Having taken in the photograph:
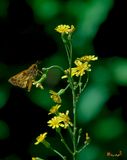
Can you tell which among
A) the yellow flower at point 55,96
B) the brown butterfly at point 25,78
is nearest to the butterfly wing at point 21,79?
the brown butterfly at point 25,78

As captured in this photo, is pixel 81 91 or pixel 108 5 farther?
pixel 108 5

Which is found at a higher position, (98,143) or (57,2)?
(57,2)

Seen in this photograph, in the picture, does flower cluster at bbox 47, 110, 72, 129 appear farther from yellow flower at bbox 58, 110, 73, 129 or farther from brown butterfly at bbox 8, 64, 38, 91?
brown butterfly at bbox 8, 64, 38, 91

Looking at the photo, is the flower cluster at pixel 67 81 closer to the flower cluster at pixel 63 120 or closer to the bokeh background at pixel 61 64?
the flower cluster at pixel 63 120

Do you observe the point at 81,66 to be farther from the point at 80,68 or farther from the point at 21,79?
the point at 21,79

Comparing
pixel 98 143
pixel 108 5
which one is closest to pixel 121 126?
pixel 98 143

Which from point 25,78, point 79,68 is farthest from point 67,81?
point 25,78

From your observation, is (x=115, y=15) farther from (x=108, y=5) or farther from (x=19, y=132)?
(x=19, y=132)

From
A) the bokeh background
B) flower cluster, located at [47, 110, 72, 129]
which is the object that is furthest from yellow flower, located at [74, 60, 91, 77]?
the bokeh background

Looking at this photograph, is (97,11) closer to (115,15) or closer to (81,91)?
(115,15)
